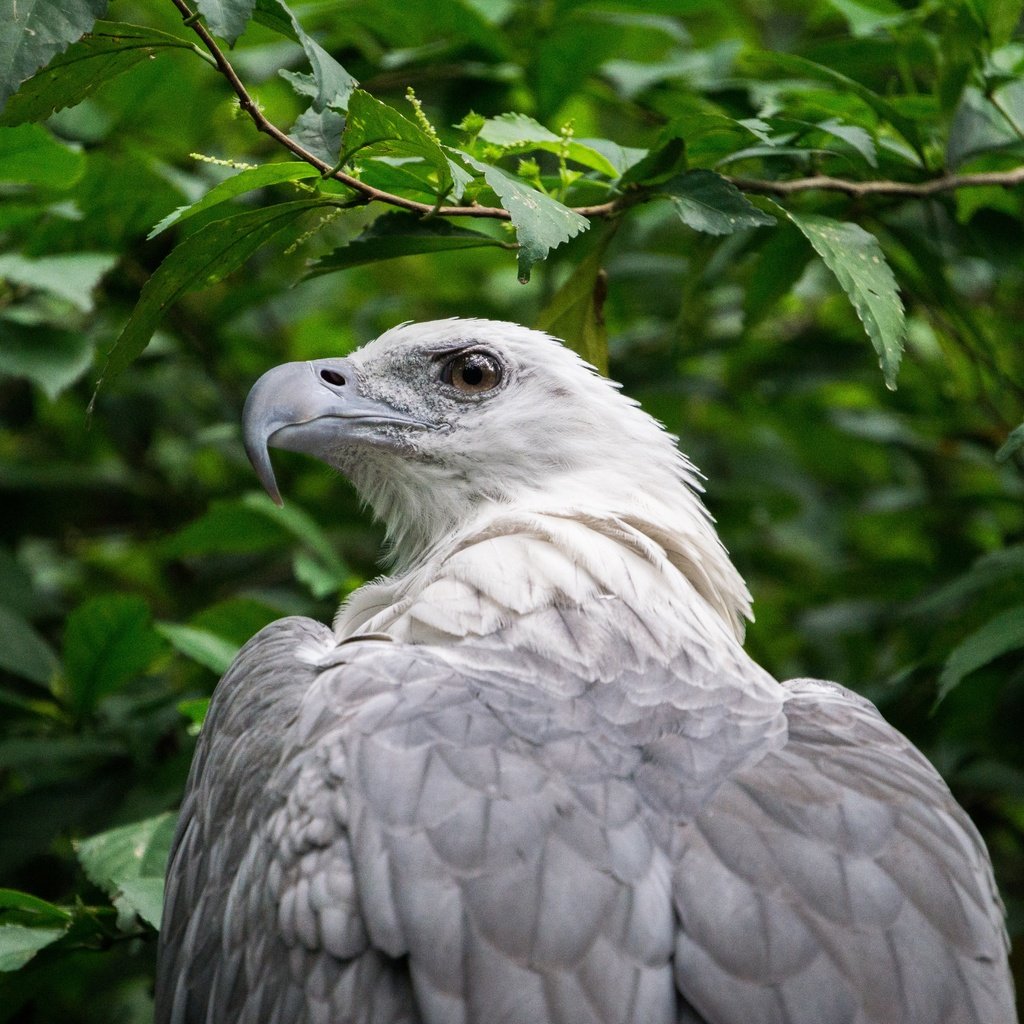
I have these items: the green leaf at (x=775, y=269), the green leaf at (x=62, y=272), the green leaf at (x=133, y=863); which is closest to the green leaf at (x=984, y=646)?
the green leaf at (x=775, y=269)

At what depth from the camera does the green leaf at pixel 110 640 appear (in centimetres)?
411

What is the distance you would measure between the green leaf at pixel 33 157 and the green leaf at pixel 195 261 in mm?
874

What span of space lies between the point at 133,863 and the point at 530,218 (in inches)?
80.9

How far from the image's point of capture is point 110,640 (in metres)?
4.14

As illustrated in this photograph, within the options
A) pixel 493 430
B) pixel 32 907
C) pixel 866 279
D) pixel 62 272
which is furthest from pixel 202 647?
pixel 866 279

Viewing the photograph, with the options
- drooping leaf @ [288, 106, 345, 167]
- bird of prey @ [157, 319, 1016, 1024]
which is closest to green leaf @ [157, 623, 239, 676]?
bird of prey @ [157, 319, 1016, 1024]

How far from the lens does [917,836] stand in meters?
2.83

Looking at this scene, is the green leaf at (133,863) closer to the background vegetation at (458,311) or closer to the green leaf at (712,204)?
the background vegetation at (458,311)

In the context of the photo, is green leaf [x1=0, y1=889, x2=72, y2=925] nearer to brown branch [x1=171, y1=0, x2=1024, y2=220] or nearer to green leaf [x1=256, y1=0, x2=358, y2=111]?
brown branch [x1=171, y1=0, x2=1024, y2=220]

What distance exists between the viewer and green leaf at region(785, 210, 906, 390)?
3088 mm

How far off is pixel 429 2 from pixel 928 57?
1.87m

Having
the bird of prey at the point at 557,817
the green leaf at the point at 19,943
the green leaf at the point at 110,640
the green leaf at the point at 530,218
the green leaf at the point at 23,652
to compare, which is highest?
the green leaf at the point at 530,218

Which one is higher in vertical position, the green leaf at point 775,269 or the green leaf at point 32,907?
the green leaf at point 775,269

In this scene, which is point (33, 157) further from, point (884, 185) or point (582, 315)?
point (884, 185)
